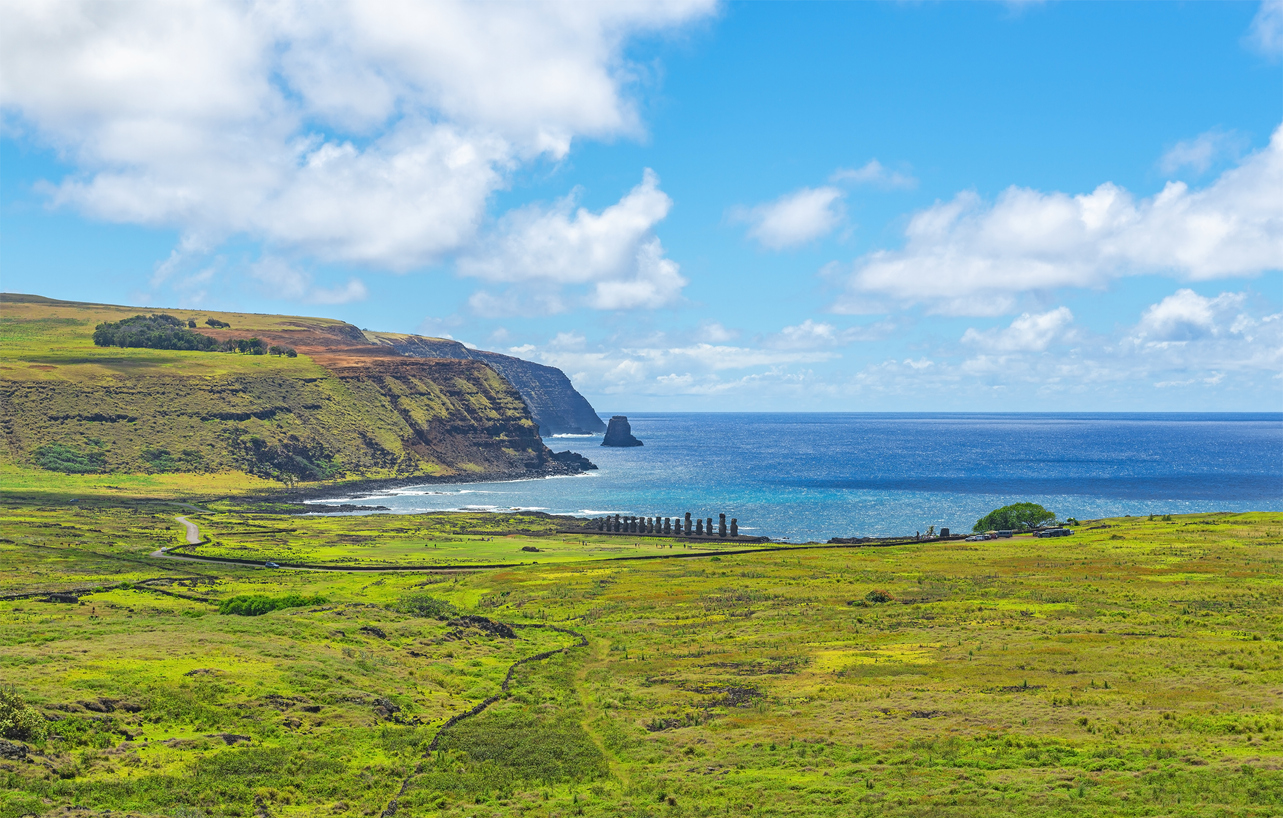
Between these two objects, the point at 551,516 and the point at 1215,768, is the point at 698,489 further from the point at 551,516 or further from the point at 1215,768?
the point at 1215,768

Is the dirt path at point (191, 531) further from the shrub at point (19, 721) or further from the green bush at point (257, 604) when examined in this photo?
the shrub at point (19, 721)

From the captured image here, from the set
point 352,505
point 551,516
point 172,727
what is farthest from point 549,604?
point 352,505

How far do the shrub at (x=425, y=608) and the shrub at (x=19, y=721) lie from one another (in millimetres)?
27037

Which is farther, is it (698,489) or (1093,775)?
(698,489)

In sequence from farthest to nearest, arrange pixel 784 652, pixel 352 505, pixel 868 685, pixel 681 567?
pixel 352 505
pixel 681 567
pixel 784 652
pixel 868 685

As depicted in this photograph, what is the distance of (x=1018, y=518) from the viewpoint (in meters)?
110

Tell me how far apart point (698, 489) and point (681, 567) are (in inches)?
4042

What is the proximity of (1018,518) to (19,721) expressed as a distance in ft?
352

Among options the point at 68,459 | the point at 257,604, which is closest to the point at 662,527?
the point at 257,604

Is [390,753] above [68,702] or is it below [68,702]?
below

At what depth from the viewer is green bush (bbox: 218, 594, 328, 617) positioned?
5212 centimetres

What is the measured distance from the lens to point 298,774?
28.9m

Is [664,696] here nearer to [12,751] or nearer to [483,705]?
[483,705]

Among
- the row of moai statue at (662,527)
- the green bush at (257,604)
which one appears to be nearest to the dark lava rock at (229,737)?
the green bush at (257,604)
